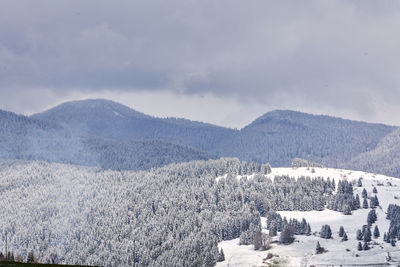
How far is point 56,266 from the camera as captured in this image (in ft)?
328

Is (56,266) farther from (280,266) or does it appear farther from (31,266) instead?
(280,266)

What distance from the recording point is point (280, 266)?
82.6 metres

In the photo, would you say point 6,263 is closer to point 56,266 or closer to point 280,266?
point 56,266

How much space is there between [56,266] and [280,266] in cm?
3625

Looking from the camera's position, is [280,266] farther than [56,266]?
No

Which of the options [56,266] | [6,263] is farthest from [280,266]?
[6,263]

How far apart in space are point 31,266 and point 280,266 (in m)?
38.5

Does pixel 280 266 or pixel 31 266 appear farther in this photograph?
pixel 31 266

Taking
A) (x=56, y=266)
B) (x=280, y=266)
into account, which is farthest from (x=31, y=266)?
(x=280, y=266)

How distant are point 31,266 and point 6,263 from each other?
443 cm

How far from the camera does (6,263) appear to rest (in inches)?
3939

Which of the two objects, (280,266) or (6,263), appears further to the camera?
(6,263)
